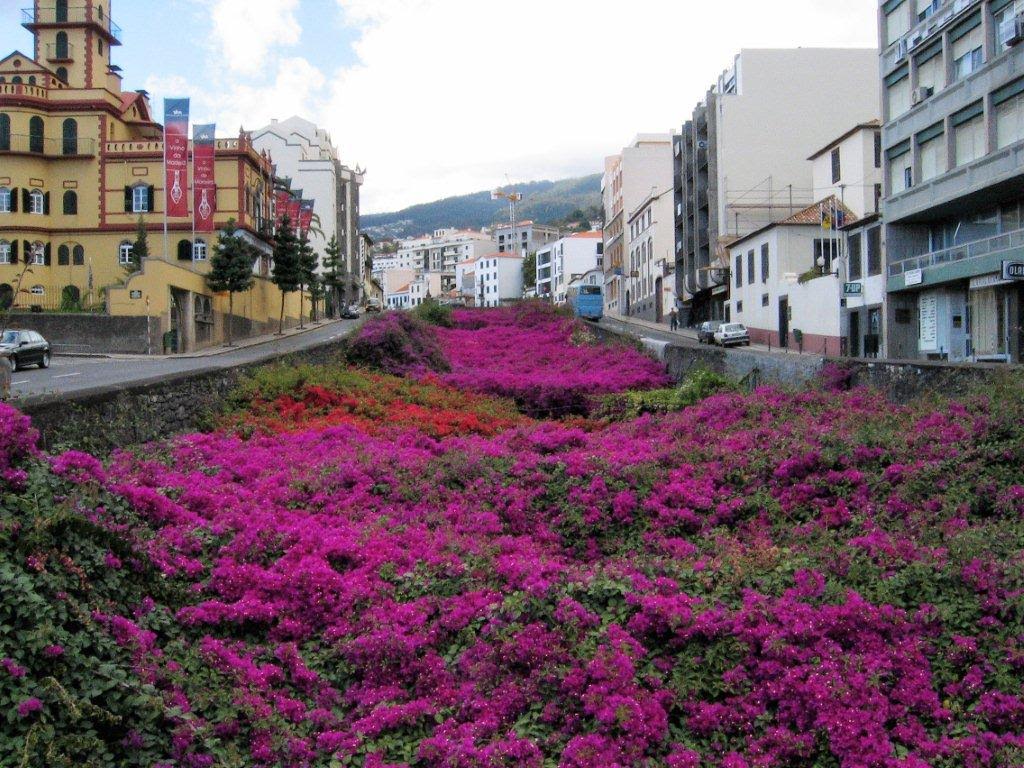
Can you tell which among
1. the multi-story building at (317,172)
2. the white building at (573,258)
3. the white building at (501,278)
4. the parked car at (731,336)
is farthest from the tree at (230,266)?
the white building at (501,278)

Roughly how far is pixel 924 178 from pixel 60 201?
45.4 meters

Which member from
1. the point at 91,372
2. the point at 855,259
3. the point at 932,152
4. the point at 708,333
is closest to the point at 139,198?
the point at 91,372

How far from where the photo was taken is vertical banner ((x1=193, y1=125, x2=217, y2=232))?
4856 centimetres

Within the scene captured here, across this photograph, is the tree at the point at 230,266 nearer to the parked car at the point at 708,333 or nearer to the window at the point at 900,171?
the parked car at the point at 708,333

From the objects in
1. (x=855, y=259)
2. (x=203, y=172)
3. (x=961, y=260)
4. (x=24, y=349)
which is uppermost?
(x=203, y=172)

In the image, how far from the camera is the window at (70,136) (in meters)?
53.6

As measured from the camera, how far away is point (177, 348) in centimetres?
4328

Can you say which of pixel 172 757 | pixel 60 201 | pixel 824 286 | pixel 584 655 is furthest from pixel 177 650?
pixel 60 201

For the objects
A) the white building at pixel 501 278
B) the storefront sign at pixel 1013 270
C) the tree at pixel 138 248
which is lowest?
the storefront sign at pixel 1013 270

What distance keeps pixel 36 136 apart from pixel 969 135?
47333 mm

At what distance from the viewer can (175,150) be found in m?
47.1

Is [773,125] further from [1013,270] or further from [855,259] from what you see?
[1013,270]

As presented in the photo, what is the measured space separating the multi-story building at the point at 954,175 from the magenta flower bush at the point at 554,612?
1981cm

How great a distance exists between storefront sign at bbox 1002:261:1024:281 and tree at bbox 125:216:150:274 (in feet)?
134
